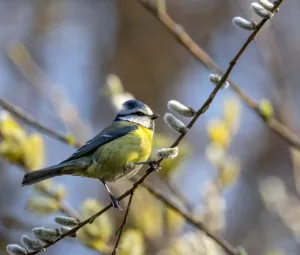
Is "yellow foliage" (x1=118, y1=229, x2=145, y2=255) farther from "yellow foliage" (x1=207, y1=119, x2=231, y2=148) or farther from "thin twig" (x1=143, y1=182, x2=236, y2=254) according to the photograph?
"yellow foliage" (x1=207, y1=119, x2=231, y2=148)

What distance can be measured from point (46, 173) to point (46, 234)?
459 millimetres

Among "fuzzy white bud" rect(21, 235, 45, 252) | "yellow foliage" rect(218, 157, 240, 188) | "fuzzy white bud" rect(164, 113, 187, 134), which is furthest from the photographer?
"yellow foliage" rect(218, 157, 240, 188)

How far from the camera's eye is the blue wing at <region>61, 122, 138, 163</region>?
8.31 ft

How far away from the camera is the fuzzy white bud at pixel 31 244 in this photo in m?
1.84

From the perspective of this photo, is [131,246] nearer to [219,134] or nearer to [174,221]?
[174,221]

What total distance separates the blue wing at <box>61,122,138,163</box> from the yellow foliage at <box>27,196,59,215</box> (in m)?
0.19

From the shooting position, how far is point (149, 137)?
2.67 m

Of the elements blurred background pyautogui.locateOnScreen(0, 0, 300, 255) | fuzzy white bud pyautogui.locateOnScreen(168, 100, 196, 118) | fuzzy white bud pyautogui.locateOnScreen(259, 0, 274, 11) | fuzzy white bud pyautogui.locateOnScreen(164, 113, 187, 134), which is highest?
fuzzy white bud pyautogui.locateOnScreen(259, 0, 274, 11)

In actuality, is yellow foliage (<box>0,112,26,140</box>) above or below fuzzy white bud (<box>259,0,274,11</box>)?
below

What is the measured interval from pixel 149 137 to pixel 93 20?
5.51 metres

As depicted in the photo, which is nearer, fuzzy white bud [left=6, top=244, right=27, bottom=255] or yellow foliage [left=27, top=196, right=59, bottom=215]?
fuzzy white bud [left=6, top=244, right=27, bottom=255]

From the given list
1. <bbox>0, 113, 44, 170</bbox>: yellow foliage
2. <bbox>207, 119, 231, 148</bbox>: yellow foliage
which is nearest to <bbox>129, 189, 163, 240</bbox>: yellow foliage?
<bbox>207, 119, 231, 148</bbox>: yellow foliage

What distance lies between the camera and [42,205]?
236cm

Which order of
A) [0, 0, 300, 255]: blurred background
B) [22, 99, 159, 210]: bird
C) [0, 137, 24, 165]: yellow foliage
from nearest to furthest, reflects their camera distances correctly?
1. [0, 137, 24, 165]: yellow foliage
2. [22, 99, 159, 210]: bird
3. [0, 0, 300, 255]: blurred background
